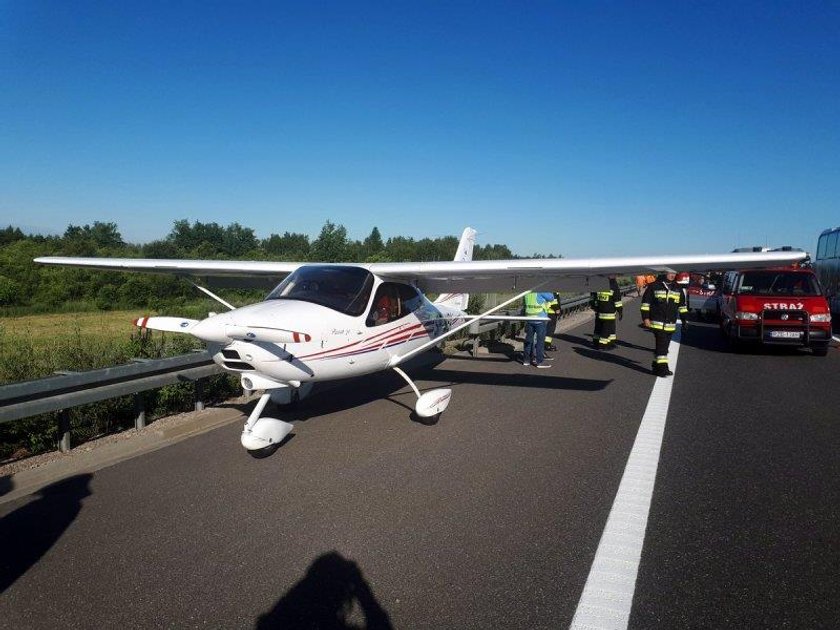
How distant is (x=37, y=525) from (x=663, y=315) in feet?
29.7

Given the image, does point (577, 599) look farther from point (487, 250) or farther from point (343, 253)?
point (487, 250)

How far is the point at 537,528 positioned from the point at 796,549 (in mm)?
1550

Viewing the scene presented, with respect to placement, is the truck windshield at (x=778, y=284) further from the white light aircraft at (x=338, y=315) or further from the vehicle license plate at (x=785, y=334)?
the white light aircraft at (x=338, y=315)

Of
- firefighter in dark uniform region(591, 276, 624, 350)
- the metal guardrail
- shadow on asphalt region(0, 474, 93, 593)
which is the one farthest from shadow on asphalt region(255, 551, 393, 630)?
firefighter in dark uniform region(591, 276, 624, 350)

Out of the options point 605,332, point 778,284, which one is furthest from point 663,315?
point 778,284

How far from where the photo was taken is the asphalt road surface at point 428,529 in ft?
8.70

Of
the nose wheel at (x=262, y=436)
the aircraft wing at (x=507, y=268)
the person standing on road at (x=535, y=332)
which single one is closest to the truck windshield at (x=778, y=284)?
the person standing on road at (x=535, y=332)

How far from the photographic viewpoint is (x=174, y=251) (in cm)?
4297

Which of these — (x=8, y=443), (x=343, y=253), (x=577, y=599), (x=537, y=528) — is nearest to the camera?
(x=577, y=599)

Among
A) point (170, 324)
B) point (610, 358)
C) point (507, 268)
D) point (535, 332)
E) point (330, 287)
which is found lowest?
point (610, 358)

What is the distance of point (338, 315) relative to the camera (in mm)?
5559

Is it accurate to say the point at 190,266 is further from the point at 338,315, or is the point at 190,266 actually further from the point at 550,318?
the point at 550,318

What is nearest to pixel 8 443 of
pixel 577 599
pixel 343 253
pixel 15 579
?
pixel 15 579

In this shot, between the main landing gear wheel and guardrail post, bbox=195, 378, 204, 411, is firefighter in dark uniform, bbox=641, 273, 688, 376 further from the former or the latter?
guardrail post, bbox=195, 378, 204, 411
